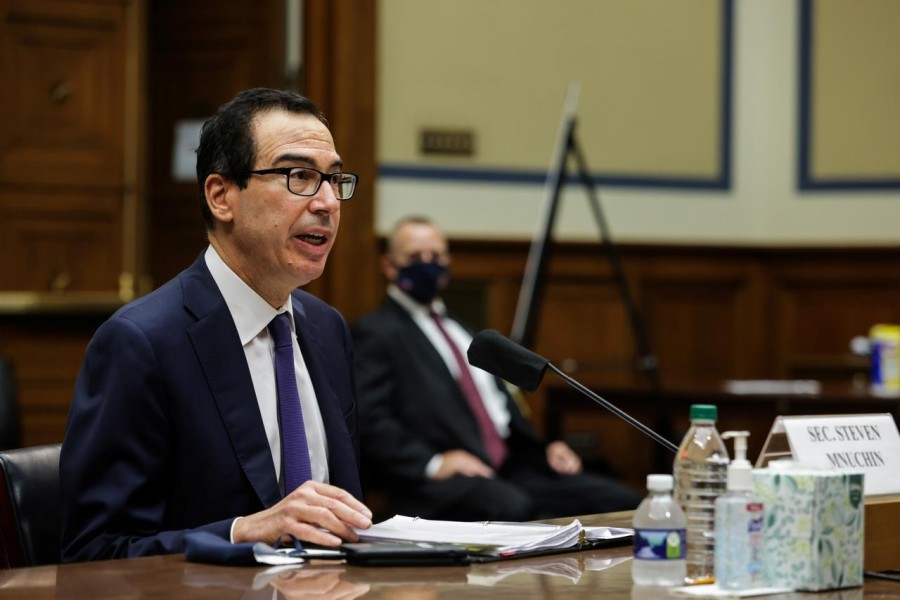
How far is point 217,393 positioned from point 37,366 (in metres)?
4.14

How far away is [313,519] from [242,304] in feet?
1.69

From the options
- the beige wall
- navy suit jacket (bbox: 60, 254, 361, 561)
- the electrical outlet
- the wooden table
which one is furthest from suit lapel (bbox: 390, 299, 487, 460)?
the wooden table

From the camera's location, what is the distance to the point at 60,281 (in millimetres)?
6090

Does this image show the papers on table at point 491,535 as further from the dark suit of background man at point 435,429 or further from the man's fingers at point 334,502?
the dark suit of background man at point 435,429

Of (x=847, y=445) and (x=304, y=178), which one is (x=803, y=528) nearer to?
(x=847, y=445)

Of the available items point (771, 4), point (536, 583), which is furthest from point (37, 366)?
point (536, 583)

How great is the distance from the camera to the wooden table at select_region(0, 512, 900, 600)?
1356 millimetres

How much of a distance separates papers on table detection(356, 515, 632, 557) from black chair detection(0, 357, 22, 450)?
6.54 ft

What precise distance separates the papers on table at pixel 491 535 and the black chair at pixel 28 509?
0.53 metres

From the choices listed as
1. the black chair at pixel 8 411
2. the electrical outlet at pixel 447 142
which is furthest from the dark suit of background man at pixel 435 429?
the electrical outlet at pixel 447 142

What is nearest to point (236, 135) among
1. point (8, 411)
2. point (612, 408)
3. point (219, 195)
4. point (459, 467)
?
point (219, 195)

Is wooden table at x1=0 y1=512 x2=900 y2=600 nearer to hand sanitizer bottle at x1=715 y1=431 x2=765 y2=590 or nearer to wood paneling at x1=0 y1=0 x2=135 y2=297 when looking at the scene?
hand sanitizer bottle at x1=715 y1=431 x2=765 y2=590

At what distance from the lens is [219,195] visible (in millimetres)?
2076

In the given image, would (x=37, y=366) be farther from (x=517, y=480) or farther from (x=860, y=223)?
(x=860, y=223)
